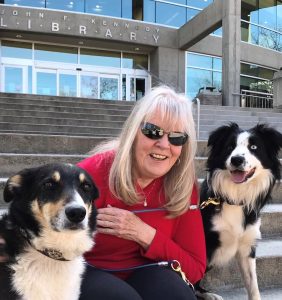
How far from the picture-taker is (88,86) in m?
20.6

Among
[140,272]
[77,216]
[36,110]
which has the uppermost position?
[36,110]

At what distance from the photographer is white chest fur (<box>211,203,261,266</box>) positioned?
10.4 ft

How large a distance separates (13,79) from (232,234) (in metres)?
17.9

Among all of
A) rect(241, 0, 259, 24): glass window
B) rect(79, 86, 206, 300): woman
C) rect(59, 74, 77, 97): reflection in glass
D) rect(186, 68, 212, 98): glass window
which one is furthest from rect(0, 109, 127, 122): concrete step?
rect(241, 0, 259, 24): glass window

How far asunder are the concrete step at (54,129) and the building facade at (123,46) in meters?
10.2

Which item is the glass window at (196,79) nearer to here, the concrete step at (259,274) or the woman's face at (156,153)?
the concrete step at (259,274)

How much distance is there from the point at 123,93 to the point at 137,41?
8.94 ft

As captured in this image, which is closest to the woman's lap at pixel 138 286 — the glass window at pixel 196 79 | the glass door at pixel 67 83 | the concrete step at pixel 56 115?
the concrete step at pixel 56 115

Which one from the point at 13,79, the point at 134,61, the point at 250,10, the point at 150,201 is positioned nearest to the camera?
the point at 150,201

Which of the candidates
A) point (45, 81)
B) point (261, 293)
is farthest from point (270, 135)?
point (45, 81)

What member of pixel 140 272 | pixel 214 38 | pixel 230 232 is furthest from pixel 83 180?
pixel 214 38

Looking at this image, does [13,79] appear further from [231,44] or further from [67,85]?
[231,44]

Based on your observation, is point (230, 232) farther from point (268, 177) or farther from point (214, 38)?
point (214, 38)

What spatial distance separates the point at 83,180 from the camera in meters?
2.20
